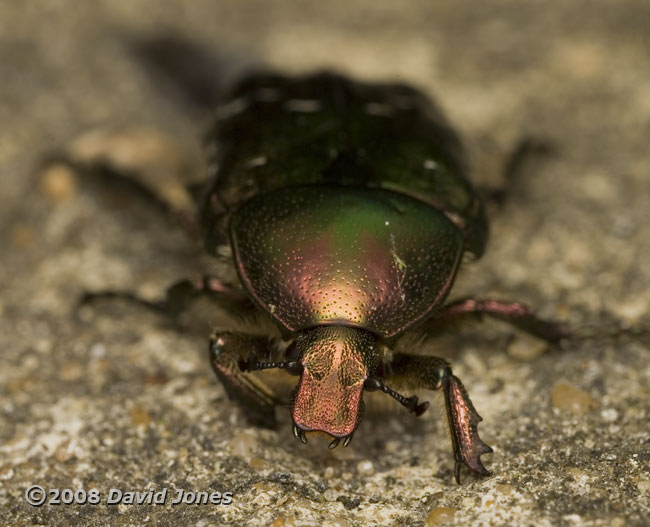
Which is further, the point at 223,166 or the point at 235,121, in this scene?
the point at 235,121

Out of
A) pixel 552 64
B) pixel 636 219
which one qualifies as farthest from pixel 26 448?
pixel 552 64

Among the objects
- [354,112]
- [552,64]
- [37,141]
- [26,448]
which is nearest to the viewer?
[26,448]

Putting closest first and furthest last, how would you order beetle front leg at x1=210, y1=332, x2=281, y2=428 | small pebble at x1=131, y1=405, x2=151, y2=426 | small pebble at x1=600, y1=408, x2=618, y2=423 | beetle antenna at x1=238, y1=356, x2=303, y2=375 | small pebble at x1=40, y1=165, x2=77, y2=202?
1. beetle antenna at x1=238, y1=356, x2=303, y2=375
2. beetle front leg at x1=210, y1=332, x2=281, y2=428
3. small pebble at x1=600, y1=408, x2=618, y2=423
4. small pebble at x1=131, y1=405, x2=151, y2=426
5. small pebble at x1=40, y1=165, x2=77, y2=202

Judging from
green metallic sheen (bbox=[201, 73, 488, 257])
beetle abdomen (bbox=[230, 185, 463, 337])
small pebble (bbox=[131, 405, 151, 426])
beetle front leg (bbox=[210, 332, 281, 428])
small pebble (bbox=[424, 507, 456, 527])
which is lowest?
small pebble (bbox=[131, 405, 151, 426])

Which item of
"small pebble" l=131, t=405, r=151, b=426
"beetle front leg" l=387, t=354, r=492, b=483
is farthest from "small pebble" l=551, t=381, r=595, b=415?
Result: "small pebble" l=131, t=405, r=151, b=426

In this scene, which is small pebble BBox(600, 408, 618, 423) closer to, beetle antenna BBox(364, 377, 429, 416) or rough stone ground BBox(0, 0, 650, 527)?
rough stone ground BBox(0, 0, 650, 527)

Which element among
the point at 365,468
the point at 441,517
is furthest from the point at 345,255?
the point at 441,517

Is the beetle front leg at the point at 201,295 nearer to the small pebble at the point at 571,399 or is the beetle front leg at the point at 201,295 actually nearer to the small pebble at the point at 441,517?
the small pebble at the point at 441,517

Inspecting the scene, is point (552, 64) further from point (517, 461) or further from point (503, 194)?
point (517, 461)
